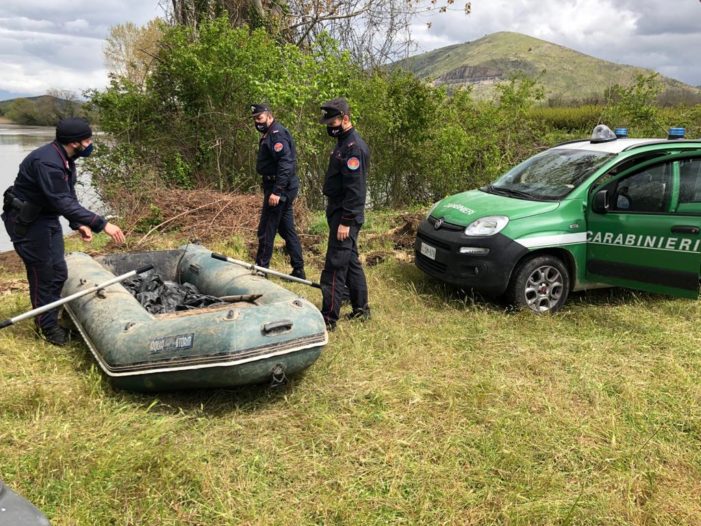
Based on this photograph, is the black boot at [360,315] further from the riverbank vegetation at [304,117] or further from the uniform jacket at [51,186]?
the riverbank vegetation at [304,117]

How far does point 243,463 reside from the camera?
288 centimetres

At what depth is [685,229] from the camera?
4664mm

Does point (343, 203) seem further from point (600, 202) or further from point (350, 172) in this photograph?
point (600, 202)

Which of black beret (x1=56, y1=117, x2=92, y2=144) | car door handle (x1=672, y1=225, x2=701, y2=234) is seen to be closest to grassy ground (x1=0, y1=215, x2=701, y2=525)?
car door handle (x1=672, y1=225, x2=701, y2=234)

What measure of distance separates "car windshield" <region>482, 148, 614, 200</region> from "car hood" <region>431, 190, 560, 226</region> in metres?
0.18

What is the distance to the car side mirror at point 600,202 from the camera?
194 inches

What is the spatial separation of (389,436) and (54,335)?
2925mm

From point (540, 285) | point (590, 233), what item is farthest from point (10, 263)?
point (590, 233)

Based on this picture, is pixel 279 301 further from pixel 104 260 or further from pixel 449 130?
pixel 449 130

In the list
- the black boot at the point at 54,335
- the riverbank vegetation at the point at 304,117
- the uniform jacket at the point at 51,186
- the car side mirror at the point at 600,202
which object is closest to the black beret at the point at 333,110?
the uniform jacket at the point at 51,186

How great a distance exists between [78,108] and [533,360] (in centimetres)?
1046

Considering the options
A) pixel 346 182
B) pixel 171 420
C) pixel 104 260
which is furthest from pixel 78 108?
pixel 171 420

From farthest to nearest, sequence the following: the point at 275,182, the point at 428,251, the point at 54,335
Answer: the point at 275,182
the point at 428,251
the point at 54,335

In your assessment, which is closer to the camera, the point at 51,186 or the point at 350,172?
the point at 51,186
